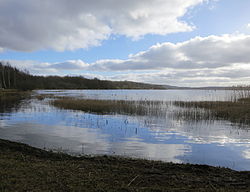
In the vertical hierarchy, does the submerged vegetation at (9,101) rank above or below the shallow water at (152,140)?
above

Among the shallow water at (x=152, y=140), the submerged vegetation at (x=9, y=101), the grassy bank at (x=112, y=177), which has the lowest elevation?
the shallow water at (x=152, y=140)

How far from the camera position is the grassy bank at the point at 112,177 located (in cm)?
423

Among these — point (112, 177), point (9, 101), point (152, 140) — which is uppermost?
point (9, 101)

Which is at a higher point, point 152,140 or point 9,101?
point 9,101

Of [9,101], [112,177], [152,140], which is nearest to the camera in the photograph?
[112,177]

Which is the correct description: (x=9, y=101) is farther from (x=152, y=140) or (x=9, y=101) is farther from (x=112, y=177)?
(x=112, y=177)

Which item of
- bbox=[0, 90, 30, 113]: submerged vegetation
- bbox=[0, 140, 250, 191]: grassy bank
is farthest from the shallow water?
bbox=[0, 90, 30, 113]: submerged vegetation

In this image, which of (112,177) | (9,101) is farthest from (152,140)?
(9,101)

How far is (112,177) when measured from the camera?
191 inches

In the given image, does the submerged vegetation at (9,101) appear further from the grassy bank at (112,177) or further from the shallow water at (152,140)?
the grassy bank at (112,177)

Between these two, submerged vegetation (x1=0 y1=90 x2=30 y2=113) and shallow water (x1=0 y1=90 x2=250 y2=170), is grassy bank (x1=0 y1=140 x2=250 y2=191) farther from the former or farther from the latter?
submerged vegetation (x1=0 y1=90 x2=30 y2=113)

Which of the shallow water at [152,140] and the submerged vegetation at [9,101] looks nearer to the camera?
the shallow water at [152,140]

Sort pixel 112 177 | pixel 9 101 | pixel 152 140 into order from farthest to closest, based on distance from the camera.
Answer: pixel 9 101, pixel 152 140, pixel 112 177

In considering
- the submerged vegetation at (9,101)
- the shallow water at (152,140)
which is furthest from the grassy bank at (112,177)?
the submerged vegetation at (9,101)
